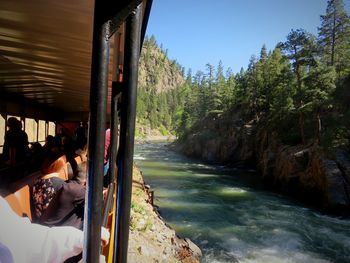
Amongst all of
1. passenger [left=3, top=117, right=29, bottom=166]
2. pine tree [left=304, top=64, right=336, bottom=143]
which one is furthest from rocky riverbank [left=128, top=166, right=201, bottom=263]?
pine tree [left=304, top=64, right=336, bottom=143]

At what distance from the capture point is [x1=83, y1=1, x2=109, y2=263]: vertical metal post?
4.67 feet

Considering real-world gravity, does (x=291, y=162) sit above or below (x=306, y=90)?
below

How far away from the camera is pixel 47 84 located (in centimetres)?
762

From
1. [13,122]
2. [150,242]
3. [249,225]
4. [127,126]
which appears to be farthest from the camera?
[249,225]

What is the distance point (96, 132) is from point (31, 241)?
0.61 meters

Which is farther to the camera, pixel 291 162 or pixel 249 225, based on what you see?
pixel 291 162

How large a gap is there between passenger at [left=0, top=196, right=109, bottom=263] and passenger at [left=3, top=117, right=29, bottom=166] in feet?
21.9

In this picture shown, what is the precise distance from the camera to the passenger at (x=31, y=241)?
4.46 ft

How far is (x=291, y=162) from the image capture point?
29.6 metres

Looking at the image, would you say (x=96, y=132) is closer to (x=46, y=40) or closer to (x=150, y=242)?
(x=46, y=40)

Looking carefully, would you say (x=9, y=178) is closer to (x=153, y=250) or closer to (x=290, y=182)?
(x=153, y=250)

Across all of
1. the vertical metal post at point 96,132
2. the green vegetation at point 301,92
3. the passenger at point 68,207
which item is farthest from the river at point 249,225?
the vertical metal post at point 96,132

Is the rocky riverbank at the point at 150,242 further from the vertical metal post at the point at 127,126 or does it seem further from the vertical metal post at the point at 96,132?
the vertical metal post at the point at 96,132

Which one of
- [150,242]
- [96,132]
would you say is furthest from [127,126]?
[150,242]
